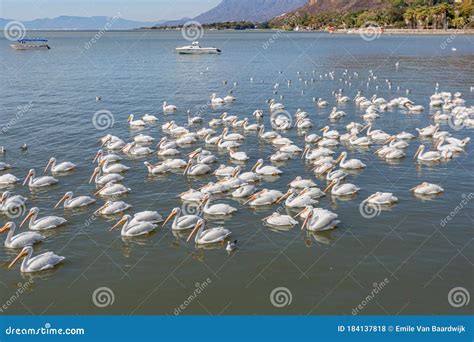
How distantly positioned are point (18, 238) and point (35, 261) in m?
2.43

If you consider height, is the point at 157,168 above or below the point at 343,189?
above

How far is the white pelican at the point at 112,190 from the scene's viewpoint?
28.9 meters

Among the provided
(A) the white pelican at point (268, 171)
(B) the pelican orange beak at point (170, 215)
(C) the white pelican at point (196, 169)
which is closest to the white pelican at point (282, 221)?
(B) the pelican orange beak at point (170, 215)

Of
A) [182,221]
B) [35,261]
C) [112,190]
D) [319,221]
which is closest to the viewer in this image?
[35,261]

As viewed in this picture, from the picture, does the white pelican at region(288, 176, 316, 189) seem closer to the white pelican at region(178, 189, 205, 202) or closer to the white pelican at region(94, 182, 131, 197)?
the white pelican at region(178, 189, 205, 202)

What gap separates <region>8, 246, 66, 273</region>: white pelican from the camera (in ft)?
68.7

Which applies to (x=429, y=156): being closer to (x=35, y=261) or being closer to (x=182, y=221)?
(x=182, y=221)

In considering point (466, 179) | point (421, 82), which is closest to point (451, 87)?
point (421, 82)

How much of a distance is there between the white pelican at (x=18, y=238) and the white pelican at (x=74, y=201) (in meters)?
3.82

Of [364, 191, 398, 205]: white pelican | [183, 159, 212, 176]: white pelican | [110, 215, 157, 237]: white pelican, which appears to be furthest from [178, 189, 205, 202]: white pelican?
[364, 191, 398, 205]: white pelican

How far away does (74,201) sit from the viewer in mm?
27078

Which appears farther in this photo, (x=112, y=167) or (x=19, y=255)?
(x=112, y=167)

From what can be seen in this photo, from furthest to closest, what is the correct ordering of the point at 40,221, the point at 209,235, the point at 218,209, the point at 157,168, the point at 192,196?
the point at 157,168, the point at 192,196, the point at 218,209, the point at 40,221, the point at 209,235

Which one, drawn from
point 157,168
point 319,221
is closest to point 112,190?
point 157,168
